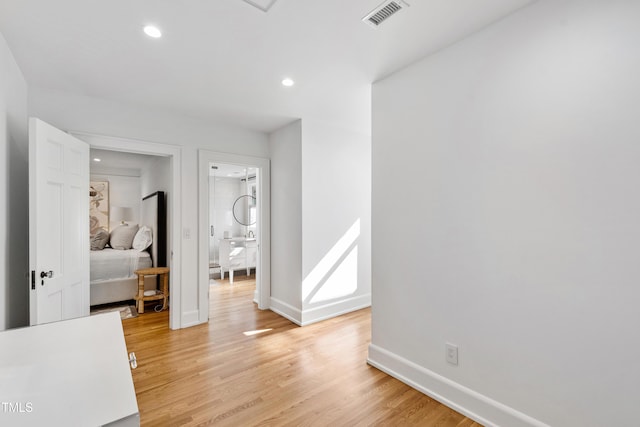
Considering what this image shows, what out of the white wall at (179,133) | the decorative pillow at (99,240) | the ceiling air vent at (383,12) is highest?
the ceiling air vent at (383,12)

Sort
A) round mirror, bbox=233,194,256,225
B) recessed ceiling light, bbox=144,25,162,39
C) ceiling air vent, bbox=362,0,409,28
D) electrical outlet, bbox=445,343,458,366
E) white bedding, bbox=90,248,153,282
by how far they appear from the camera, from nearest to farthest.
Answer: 1. ceiling air vent, bbox=362,0,409,28
2. recessed ceiling light, bbox=144,25,162,39
3. electrical outlet, bbox=445,343,458,366
4. white bedding, bbox=90,248,153,282
5. round mirror, bbox=233,194,256,225

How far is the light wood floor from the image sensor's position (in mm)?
1970

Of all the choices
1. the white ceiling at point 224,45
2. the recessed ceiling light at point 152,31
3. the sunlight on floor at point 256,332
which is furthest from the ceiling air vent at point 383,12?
the sunlight on floor at point 256,332

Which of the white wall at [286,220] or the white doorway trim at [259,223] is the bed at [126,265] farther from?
the white wall at [286,220]

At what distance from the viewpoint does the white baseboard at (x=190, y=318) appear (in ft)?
11.8

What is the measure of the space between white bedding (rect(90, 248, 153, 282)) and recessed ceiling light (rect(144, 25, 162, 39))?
3650 mm

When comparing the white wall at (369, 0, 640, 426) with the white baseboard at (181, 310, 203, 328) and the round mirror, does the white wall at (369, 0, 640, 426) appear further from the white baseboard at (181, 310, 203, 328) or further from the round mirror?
the round mirror

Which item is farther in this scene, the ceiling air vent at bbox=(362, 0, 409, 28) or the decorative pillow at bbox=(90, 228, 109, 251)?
the decorative pillow at bbox=(90, 228, 109, 251)

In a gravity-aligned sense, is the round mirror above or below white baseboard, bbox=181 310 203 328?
above

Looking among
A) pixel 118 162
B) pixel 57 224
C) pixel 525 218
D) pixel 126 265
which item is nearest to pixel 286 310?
pixel 57 224

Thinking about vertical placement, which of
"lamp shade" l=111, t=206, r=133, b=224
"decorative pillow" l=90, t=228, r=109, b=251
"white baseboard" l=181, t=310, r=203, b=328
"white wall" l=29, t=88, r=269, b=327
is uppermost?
"white wall" l=29, t=88, r=269, b=327

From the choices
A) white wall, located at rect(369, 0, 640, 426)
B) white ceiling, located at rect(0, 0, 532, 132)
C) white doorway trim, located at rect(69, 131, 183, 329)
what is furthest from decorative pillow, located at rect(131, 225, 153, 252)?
white wall, located at rect(369, 0, 640, 426)

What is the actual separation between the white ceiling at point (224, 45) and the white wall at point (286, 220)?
85 centimetres

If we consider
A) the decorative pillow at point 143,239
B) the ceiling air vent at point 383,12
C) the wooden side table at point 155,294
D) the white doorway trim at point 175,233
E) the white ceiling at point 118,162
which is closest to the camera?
the ceiling air vent at point 383,12
